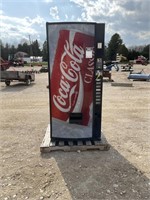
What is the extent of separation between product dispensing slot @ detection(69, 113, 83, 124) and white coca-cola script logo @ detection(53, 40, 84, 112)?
154 millimetres

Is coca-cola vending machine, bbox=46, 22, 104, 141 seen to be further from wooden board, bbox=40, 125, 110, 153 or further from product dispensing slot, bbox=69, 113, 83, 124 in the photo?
wooden board, bbox=40, 125, 110, 153

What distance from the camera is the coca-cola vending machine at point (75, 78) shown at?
3.92 meters

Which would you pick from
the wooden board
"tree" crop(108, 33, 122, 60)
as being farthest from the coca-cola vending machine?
"tree" crop(108, 33, 122, 60)

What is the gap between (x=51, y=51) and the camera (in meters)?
4.00

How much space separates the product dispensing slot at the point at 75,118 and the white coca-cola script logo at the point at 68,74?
0.15 m

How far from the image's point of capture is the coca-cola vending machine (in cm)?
392

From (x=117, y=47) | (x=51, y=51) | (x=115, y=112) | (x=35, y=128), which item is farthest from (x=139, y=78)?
(x=117, y=47)

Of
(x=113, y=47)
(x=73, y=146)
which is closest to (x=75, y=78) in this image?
(x=73, y=146)

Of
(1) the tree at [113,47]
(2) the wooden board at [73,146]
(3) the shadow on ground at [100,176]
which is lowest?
(3) the shadow on ground at [100,176]

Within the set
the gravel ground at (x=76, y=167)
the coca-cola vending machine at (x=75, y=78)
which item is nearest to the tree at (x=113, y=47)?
the gravel ground at (x=76, y=167)

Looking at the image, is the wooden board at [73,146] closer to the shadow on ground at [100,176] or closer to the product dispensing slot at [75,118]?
the shadow on ground at [100,176]

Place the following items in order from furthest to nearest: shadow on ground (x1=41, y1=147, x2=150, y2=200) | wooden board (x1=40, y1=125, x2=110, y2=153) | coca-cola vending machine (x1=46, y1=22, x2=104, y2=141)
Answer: wooden board (x1=40, y1=125, x2=110, y2=153)
coca-cola vending machine (x1=46, y1=22, x2=104, y2=141)
shadow on ground (x1=41, y1=147, x2=150, y2=200)

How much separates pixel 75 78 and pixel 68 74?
0.14m

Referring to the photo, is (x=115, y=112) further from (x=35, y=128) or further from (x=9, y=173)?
(x=9, y=173)
